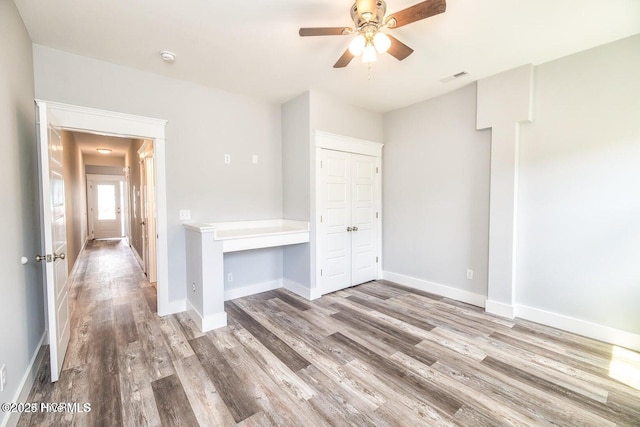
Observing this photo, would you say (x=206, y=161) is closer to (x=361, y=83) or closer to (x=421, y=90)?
(x=361, y=83)

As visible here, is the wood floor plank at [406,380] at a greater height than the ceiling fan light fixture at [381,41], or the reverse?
the ceiling fan light fixture at [381,41]

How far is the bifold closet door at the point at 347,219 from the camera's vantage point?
3.77 metres

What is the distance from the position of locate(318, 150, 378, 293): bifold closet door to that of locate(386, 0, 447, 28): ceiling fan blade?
2.02 metres

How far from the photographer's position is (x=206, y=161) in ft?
11.2

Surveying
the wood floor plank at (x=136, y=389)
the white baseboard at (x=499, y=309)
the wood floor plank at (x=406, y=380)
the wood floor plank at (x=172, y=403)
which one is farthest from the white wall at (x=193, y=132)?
the white baseboard at (x=499, y=309)

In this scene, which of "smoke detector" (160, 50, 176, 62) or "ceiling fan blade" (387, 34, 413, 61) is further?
"smoke detector" (160, 50, 176, 62)

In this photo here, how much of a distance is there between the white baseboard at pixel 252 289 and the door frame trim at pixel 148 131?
0.56 m

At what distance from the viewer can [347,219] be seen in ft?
13.2

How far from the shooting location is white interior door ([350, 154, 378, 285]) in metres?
4.12

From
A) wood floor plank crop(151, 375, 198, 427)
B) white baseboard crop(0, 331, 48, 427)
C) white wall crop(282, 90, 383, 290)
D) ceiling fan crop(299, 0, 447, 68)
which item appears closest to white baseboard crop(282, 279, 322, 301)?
white wall crop(282, 90, 383, 290)

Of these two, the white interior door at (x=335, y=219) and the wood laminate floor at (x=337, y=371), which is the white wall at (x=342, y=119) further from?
the wood laminate floor at (x=337, y=371)

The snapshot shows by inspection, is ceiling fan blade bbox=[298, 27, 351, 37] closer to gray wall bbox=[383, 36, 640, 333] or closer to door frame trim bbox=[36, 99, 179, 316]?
door frame trim bbox=[36, 99, 179, 316]

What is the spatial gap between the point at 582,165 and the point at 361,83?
Answer: 7.89ft

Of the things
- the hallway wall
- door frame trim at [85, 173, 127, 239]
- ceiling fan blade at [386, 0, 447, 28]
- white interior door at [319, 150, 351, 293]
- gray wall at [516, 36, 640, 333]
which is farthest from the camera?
door frame trim at [85, 173, 127, 239]
